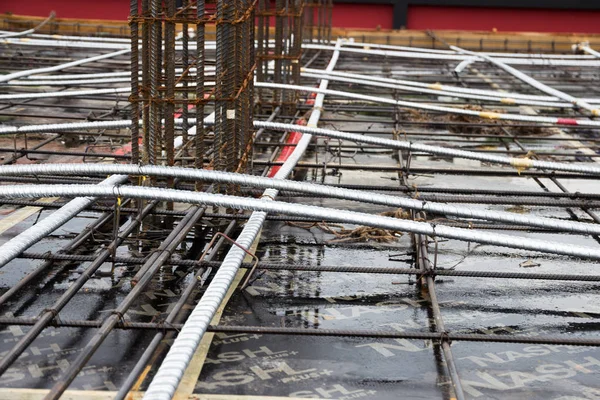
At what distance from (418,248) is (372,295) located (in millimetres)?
1182

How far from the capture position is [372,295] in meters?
9.13

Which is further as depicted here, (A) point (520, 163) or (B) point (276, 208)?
(A) point (520, 163)

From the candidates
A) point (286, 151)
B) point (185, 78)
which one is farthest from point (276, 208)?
point (286, 151)

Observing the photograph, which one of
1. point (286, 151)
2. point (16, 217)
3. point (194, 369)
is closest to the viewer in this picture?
point (194, 369)

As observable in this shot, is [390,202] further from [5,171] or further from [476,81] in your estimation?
[476,81]

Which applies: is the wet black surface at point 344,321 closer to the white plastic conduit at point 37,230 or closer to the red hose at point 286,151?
the white plastic conduit at point 37,230

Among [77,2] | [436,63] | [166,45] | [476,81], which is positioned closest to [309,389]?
[166,45]

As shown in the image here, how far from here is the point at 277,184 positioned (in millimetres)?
9250

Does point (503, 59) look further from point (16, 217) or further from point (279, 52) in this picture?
point (16, 217)

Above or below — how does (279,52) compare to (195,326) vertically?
above

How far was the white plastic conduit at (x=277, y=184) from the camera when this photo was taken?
9.07 meters

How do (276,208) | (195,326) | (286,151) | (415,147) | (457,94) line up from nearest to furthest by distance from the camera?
(195,326) < (276,208) < (415,147) < (286,151) < (457,94)

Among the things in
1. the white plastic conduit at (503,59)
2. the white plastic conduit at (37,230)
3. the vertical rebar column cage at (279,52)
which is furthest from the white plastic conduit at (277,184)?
the white plastic conduit at (503,59)

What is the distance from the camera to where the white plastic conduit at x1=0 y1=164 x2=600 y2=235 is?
907 cm
